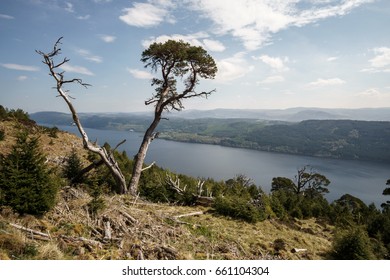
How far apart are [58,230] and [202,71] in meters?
10.8

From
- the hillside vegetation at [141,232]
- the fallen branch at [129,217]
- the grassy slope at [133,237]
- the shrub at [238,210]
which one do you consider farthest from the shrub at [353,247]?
the fallen branch at [129,217]

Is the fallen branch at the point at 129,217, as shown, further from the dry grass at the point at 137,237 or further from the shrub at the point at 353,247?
the shrub at the point at 353,247

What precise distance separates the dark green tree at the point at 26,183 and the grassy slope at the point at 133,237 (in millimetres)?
332

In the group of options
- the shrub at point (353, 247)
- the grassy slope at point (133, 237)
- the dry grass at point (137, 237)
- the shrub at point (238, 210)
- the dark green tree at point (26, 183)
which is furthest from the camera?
the shrub at point (238, 210)

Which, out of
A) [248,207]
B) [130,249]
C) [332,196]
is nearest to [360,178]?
[332,196]

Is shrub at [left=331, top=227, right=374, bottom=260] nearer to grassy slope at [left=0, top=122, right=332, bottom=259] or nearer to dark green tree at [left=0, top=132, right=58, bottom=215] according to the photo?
grassy slope at [left=0, top=122, right=332, bottom=259]

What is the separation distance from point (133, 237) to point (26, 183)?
11.8 ft

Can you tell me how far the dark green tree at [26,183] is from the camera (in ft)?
25.2

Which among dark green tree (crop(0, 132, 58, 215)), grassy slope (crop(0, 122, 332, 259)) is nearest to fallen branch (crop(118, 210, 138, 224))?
grassy slope (crop(0, 122, 332, 259))

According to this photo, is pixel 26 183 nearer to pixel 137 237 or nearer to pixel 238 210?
pixel 137 237

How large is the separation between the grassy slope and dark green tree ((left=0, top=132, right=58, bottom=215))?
13.1 inches

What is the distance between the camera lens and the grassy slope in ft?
21.2

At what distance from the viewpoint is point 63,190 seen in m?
10.7
